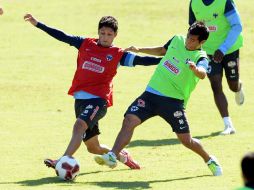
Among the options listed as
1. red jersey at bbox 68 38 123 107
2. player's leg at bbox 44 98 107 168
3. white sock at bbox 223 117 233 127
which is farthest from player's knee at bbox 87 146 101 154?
white sock at bbox 223 117 233 127

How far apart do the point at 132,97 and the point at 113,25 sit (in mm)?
6880

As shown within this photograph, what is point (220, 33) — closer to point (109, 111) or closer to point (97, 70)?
point (109, 111)

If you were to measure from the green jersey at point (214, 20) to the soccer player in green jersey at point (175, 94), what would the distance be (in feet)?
10.9

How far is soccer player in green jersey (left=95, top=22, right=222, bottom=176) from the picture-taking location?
1073cm

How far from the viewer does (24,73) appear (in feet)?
66.8

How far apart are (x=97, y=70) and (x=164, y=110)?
101 centimetres

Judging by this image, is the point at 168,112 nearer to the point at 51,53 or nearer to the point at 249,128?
the point at 249,128

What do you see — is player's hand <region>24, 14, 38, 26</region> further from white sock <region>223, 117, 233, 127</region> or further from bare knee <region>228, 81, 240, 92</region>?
bare knee <region>228, 81, 240, 92</region>

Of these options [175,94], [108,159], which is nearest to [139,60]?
[175,94]

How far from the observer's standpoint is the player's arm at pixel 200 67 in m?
10.2

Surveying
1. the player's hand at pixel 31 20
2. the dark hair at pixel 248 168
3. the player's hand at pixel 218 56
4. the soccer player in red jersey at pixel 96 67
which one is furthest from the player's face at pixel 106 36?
the dark hair at pixel 248 168

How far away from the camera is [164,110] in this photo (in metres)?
10.8

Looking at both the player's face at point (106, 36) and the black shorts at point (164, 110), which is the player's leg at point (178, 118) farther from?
the player's face at point (106, 36)

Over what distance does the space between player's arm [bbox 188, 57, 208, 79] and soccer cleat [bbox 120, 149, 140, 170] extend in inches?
60.7
